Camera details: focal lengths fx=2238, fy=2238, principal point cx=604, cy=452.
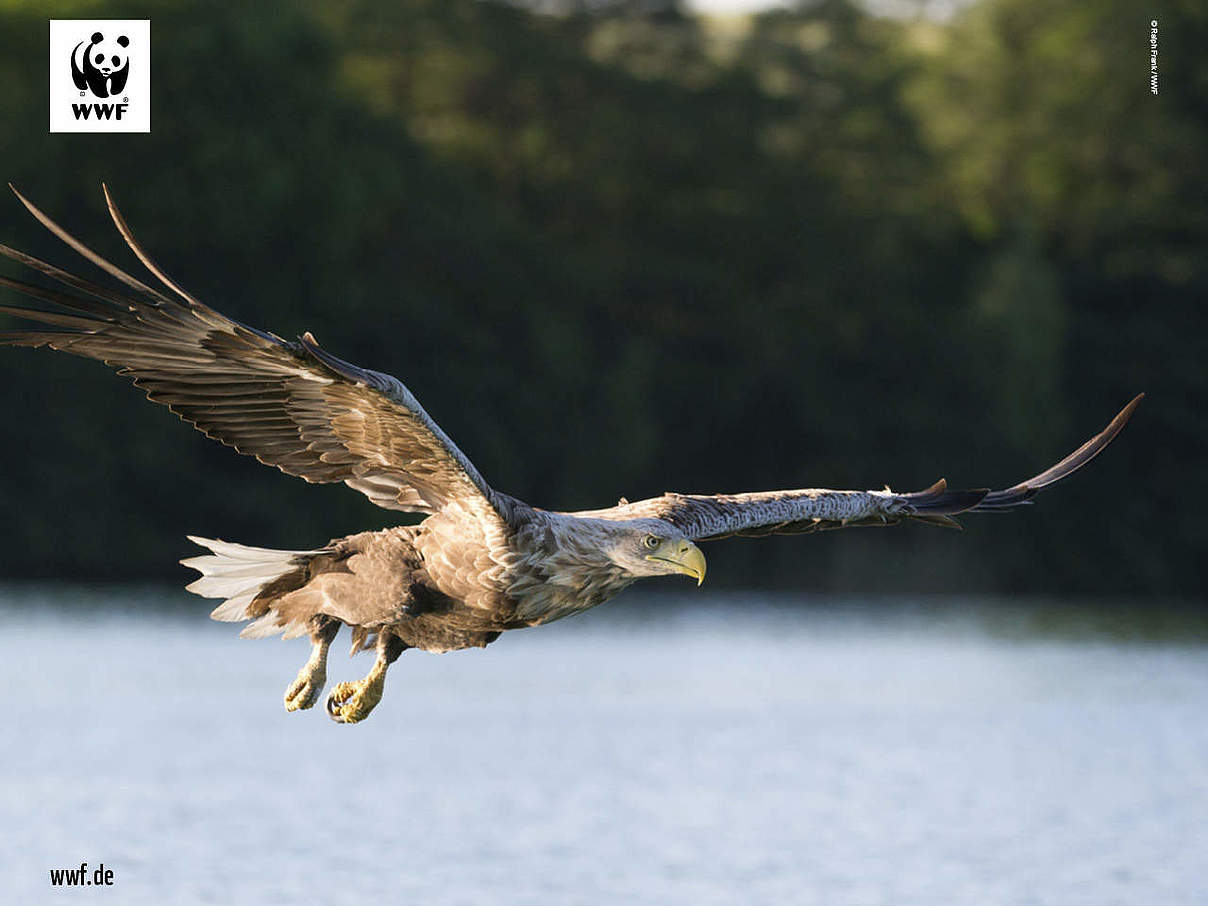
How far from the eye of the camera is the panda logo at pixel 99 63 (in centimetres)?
3650

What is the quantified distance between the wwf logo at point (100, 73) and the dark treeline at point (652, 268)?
43 centimetres

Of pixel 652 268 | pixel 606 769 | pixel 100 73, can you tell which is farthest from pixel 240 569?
pixel 652 268

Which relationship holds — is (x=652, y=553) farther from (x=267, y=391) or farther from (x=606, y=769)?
(x=606, y=769)

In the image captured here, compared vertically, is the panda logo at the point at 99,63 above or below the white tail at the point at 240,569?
above

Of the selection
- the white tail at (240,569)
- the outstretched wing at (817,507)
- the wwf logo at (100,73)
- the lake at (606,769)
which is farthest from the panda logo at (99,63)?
the white tail at (240,569)

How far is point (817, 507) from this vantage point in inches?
424

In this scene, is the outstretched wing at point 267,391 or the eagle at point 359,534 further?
the eagle at point 359,534

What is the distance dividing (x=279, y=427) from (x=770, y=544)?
34.5 m

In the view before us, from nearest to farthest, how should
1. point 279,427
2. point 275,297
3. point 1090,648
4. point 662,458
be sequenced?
1. point 279,427
2. point 1090,648
3. point 275,297
4. point 662,458

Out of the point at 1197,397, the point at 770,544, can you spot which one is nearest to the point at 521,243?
→ the point at 770,544

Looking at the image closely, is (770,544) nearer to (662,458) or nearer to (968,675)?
(662,458)

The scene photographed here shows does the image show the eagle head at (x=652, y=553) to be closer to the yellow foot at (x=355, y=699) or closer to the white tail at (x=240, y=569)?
the yellow foot at (x=355, y=699)

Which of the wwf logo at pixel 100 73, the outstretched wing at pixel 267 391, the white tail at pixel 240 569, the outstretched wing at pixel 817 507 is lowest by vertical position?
the white tail at pixel 240 569

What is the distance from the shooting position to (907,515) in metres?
11.3
